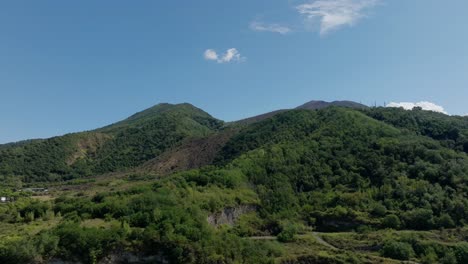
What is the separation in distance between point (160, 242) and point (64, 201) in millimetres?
27654

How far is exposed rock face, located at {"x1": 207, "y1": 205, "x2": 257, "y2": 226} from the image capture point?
76719 millimetres

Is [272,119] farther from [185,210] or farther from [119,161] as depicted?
[185,210]

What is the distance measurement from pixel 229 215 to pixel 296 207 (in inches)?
634

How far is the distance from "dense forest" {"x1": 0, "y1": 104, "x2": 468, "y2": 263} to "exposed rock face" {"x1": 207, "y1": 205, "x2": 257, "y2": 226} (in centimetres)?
20

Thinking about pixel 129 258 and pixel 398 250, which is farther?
pixel 398 250

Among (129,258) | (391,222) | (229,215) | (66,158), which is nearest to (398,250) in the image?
(391,222)

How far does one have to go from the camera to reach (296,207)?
9075cm

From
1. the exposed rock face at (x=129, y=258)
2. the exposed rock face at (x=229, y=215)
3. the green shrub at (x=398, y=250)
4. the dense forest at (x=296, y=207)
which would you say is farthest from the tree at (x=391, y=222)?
the exposed rock face at (x=129, y=258)

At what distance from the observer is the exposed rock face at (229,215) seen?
3020 inches

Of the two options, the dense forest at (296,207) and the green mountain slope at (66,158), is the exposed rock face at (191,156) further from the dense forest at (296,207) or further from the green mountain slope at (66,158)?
the dense forest at (296,207)

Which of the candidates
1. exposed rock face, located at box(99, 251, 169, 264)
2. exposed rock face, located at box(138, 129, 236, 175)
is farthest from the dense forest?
exposed rock face, located at box(138, 129, 236, 175)

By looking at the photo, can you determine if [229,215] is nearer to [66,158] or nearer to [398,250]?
[398,250]

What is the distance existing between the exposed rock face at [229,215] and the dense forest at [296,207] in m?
0.20

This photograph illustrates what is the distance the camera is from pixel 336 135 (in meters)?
118
